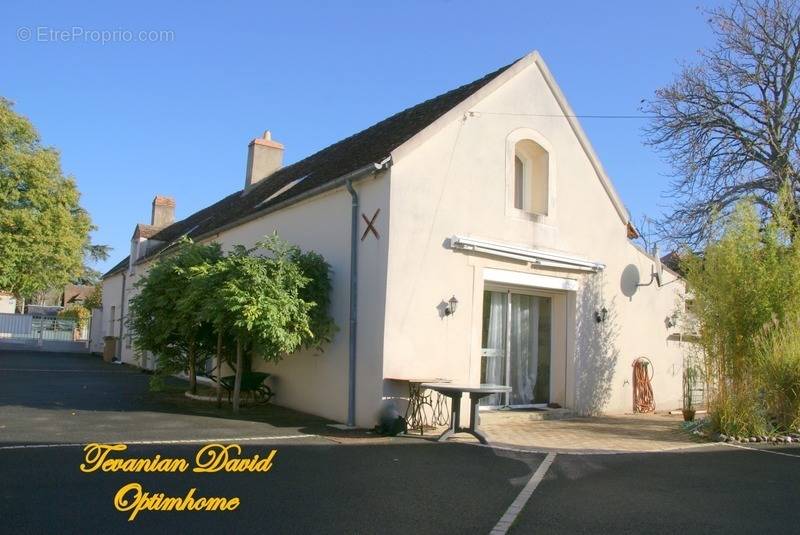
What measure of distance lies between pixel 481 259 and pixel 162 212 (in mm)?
19392

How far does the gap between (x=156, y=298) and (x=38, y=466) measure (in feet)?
19.0

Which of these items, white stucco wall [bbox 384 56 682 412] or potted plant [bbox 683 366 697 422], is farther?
potted plant [bbox 683 366 697 422]

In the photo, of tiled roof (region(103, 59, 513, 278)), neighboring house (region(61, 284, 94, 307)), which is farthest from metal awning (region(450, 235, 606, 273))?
neighboring house (region(61, 284, 94, 307))

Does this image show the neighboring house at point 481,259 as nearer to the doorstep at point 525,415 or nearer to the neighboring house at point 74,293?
the doorstep at point 525,415

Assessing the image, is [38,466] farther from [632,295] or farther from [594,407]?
[632,295]

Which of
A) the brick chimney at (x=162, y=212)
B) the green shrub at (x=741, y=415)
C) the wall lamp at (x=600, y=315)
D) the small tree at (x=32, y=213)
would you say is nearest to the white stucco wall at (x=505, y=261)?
the wall lamp at (x=600, y=315)

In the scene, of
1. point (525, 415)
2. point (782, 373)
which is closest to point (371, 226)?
point (525, 415)

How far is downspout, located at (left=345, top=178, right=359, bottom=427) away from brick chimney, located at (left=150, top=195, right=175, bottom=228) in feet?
59.2

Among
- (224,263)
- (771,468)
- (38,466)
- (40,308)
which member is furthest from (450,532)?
(40,308)

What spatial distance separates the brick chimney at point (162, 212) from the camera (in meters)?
26.6

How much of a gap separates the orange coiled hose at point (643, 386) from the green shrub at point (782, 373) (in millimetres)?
3721

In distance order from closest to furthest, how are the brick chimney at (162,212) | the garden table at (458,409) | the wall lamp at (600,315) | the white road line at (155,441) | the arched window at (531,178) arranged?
the white road line at (155,441), the garden table at (458,409), the arched window at (531,178), the wall lamp at (600,315), the brick chimney at (162,212)

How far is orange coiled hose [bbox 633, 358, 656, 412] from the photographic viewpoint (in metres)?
14.1

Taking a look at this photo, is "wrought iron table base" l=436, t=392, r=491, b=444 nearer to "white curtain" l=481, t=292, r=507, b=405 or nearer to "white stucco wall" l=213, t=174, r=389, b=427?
"white stucco wall" l=213, t=174, r=389, b=427
